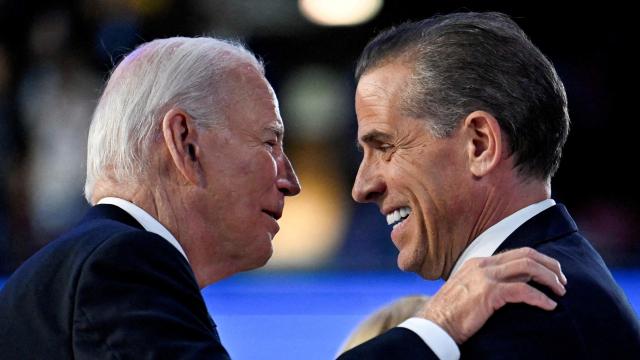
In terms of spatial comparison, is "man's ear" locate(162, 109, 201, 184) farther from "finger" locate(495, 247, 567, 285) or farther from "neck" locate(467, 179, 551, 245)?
"finger" locate(495, 247, 567, 285)

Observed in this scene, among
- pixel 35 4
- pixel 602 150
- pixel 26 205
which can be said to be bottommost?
pixel 26 205

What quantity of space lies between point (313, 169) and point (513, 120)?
13.1ft

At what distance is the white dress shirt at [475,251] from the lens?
1789 millimetres

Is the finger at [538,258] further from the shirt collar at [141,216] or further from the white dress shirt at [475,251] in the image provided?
the shirt collar at [141,216]

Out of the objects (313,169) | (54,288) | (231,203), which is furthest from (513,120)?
(313,169)

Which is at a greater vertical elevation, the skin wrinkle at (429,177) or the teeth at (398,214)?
the skin wrinkle at (429,177)

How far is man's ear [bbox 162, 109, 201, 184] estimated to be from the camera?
214 centimetres

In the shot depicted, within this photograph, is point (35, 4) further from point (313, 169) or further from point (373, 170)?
point (373, 170)

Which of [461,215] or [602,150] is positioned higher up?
[461,215]

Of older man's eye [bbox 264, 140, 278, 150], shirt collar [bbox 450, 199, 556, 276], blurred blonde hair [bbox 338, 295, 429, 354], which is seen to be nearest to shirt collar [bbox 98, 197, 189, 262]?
older man's eye [bbox 264, 140, 278, 150]

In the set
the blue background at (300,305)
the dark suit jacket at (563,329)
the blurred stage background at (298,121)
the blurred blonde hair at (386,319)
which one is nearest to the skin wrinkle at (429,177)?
the dark suit jacket at (563,329)

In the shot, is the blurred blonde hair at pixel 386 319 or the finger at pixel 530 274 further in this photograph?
the blurred blonde hair at pixel 386 319

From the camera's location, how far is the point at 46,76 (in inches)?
241

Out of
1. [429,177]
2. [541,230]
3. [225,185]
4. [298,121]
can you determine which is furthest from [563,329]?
[298,121]
